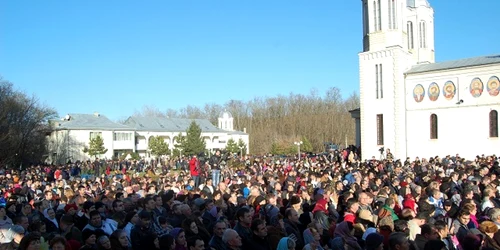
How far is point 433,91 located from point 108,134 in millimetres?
41245

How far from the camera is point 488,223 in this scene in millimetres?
6617

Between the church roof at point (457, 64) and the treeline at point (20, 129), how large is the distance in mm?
32720

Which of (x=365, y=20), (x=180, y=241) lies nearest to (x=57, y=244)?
(x=180, y=241)

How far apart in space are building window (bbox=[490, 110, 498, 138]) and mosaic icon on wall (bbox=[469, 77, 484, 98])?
159cm

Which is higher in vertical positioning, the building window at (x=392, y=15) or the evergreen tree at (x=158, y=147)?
the building window at (x=392, y=15)

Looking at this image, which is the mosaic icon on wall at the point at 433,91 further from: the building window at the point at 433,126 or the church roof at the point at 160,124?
the church roof at the point at 160,124

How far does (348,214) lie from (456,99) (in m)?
29.7

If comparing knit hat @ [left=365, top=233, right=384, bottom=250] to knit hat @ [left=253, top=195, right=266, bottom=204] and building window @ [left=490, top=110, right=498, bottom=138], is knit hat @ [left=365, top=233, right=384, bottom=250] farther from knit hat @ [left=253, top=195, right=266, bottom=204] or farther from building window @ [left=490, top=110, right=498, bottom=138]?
building window @ [left=490, top=110, right=498, bottom=138]

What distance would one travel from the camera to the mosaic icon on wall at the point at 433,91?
35156 mm

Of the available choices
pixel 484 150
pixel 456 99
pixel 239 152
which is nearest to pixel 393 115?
pixel 456 99

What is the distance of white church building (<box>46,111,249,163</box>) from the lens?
56594 millimetres

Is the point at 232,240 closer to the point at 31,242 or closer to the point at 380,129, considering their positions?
the point at 31,242

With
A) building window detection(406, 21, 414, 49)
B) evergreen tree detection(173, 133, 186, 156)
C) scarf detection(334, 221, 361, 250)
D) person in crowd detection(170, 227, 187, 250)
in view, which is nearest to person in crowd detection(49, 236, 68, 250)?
person in crowd detection(170, 227, 187, 250)

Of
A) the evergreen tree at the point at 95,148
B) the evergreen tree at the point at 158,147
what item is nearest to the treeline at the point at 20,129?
the evergreen tree at the point at 95,148
